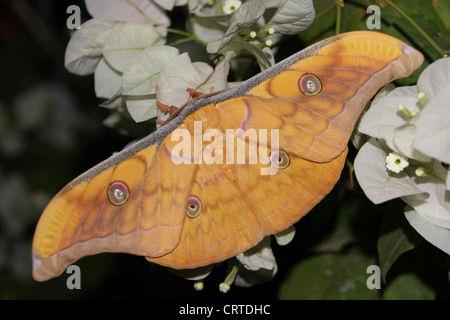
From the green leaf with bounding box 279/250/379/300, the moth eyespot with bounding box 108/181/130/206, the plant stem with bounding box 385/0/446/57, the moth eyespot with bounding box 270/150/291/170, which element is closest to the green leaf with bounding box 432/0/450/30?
the plant stem with bounding box 385/0/446/57

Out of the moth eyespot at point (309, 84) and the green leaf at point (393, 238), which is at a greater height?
the moth eyespot at point (309, 84)

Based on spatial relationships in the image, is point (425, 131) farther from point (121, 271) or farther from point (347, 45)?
point (121, 271)

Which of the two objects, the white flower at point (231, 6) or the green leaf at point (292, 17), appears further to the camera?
the white flower at point (231, 6)

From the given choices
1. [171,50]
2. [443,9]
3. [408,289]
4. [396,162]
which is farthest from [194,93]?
[408,289]

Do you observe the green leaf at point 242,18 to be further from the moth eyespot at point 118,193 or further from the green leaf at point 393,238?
the green leaf at point 393,238

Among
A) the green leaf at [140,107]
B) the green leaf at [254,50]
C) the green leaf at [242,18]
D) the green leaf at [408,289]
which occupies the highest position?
the green leaf at [242,18]

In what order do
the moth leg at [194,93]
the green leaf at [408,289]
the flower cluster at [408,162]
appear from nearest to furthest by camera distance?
the flower cluster at [408,162] → the moth leg at [194,93] → the green leaf at [408,289]

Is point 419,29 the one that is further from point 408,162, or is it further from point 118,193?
point 118,193

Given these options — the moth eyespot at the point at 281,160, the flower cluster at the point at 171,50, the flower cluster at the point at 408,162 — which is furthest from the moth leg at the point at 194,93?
the flower cluster at the point at 408,162
